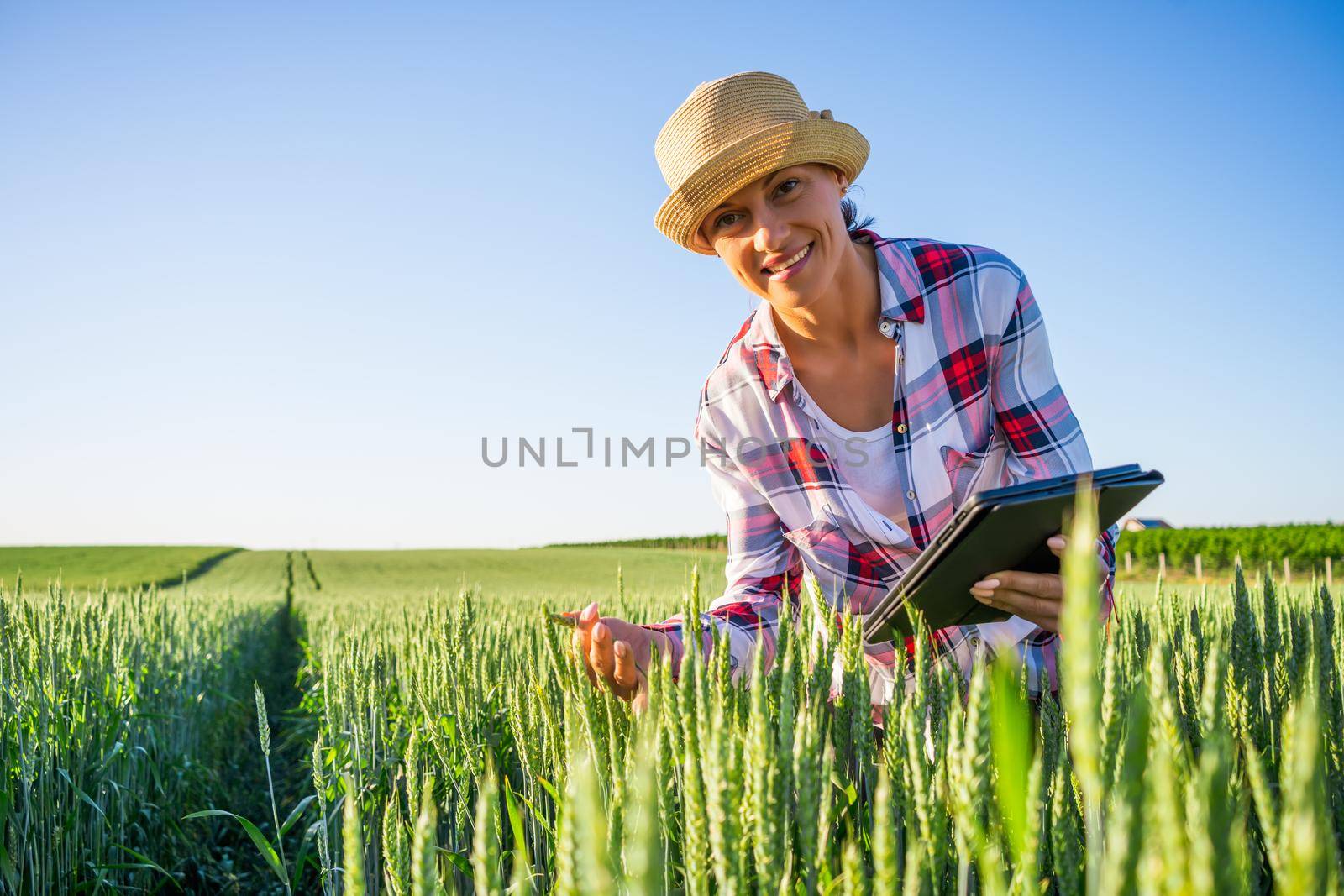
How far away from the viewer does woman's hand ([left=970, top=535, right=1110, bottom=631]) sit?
5.16 ft

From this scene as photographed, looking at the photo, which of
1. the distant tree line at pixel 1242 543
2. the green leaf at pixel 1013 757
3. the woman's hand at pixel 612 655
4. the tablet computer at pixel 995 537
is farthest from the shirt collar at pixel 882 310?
the distant tree line at pixel 1242 543

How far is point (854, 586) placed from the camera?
2518 millimetres

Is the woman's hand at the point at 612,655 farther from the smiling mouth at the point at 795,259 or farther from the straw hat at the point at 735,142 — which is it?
the straw hat at the point at 735,142

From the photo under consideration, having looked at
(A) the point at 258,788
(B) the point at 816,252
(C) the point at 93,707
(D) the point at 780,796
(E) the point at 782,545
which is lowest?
(A) the point at 258,788

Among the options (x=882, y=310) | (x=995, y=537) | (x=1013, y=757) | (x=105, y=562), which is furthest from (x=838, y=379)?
(x=105, y=562)

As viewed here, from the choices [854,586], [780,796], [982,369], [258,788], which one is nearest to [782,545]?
[854,586]

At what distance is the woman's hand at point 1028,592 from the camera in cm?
157

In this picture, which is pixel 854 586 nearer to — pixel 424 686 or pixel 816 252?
pixel 816 252

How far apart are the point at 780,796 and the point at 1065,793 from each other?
9.4 inches

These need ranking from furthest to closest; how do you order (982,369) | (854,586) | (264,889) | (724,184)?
(264,889) → (854,586) → (982,369) → (724,184)

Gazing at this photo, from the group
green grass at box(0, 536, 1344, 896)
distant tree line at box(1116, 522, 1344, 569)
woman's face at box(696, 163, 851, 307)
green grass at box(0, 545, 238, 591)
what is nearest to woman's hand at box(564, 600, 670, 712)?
green grass at box(0, 536, 1344, 896)

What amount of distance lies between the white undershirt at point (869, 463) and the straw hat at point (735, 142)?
591 mm

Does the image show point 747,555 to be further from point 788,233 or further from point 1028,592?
point 1028,592

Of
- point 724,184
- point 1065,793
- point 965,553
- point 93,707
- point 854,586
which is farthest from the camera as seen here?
point 93,707
